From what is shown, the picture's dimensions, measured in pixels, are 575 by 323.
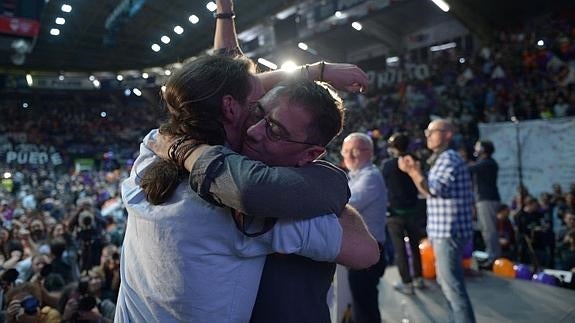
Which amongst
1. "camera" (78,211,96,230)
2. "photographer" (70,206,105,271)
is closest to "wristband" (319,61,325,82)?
"photographer" (70,206,105,271)

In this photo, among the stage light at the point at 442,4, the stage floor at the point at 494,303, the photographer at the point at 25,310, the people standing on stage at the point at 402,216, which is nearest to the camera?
the photographer at the point at 25,310

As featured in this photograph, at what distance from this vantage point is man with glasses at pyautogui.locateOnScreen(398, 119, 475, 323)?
2650 mm

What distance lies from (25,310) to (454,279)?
2481 mm

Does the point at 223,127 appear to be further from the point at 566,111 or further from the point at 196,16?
the point at 566,111

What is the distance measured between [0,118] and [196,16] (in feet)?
53.9

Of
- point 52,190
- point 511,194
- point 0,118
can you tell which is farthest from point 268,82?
point 0,118

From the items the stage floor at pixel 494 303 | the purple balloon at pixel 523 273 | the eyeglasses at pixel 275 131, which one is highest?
the eyeglasses at pixel 275 131

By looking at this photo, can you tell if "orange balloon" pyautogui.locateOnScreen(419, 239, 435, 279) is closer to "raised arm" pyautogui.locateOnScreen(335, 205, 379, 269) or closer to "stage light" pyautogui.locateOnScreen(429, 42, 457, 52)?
"raised arm" pyautogui.locateOnScreen(335, 205, 379, 269)

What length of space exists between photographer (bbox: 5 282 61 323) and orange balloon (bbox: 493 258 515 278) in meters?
4.29

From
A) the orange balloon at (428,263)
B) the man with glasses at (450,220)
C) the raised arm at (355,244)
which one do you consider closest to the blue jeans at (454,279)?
the man with glasses at (450,220)

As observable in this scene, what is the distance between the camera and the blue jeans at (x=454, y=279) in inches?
103

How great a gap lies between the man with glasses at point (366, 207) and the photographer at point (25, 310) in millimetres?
1868

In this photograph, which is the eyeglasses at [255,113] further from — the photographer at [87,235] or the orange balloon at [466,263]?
the orange balloon at [466,263]

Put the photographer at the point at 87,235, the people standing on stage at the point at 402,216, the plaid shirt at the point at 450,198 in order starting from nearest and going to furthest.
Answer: the plaid shirt at the point at 450,198 → the people standing on stage at the point at 402,216 → the photographer at the point at 87,235
